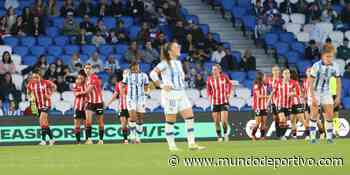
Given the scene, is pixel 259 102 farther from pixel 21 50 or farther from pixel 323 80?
pixel 21 50

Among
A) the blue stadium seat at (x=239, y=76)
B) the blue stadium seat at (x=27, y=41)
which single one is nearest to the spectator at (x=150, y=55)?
the blue stadium seat at (x=239, y=76)

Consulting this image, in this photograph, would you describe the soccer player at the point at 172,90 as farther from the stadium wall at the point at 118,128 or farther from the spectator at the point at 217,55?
the spectator at the point at 217,55

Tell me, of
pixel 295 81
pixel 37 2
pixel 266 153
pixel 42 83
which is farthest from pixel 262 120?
pixel 266 153

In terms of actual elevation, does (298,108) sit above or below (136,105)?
below

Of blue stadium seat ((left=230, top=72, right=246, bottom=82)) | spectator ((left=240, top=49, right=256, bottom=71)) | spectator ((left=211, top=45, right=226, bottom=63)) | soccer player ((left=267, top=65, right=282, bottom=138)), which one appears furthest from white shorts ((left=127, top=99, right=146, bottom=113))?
spectator ((left=240, top=49, right=256, bottom=71))

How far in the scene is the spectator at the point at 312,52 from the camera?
109 feet

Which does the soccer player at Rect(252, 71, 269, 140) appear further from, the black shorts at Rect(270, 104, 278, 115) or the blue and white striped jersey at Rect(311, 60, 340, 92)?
the blue and white striped jersey at Rect(311, 60, 340, 92)

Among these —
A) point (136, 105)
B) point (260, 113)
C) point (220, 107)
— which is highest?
point (136, 105)

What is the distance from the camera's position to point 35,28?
31.3 metres

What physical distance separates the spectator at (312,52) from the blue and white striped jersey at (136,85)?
9.69m

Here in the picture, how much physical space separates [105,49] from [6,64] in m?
3.84

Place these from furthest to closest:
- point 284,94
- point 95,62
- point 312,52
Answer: point 312,52, point 95,62, point 284,94

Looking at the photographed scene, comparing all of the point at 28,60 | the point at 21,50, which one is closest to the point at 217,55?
the point at 28,60

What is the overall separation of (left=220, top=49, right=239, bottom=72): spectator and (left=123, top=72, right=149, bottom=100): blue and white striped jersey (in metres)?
6.73
